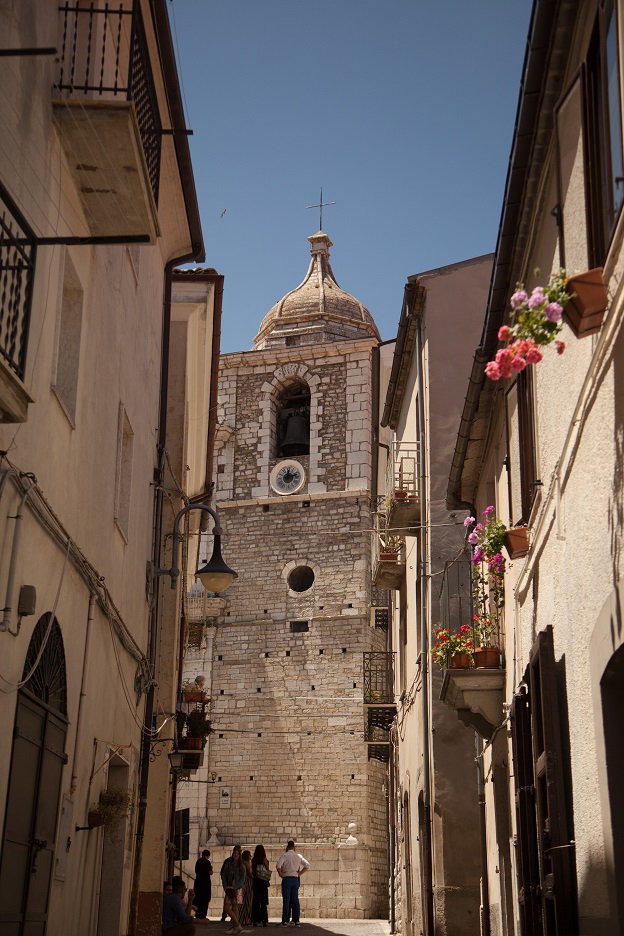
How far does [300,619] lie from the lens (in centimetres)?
3278

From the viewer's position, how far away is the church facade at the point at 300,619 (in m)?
30.0

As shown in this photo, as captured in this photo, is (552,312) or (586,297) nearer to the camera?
(552,312)

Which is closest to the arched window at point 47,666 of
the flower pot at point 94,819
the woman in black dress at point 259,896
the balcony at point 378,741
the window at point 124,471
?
the flower pot at point 94,819

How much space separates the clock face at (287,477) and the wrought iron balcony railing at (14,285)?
28161 mm

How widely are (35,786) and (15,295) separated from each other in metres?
3.14

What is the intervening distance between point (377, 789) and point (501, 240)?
965 inches

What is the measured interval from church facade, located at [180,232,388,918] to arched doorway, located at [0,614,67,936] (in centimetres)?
2156

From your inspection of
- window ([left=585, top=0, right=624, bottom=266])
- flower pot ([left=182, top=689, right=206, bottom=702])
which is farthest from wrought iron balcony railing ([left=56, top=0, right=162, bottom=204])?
flower pot ([left=182, top=689, right=206, bottom=702])

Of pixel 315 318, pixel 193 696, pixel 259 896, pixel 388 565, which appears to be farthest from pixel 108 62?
pixel 315 318

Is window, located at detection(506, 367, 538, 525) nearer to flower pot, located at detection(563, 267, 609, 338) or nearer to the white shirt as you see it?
flower pot, located at detection(563, 267, 609, 338)

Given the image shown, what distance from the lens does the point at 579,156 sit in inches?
249

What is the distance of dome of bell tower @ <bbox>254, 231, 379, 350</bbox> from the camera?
3803 centimetres

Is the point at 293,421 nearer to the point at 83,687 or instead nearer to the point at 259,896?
the point at 259,896

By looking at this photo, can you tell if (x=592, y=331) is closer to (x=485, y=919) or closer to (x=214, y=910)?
(x=485, y=919)
